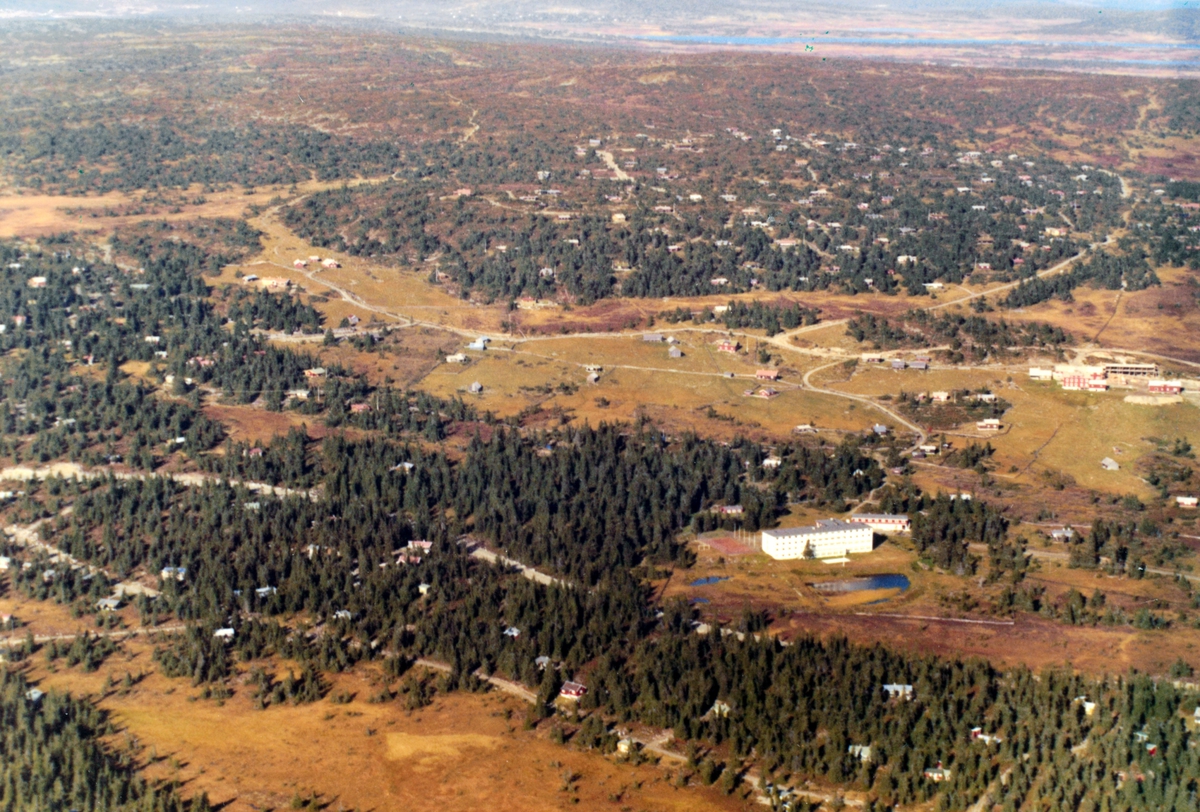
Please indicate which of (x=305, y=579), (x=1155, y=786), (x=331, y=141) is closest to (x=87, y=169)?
(x=331, y=141)

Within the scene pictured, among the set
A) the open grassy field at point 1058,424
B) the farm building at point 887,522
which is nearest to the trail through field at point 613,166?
the open grassy field at point 1058,424

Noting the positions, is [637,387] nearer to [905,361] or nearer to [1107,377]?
Answer: [905,361]

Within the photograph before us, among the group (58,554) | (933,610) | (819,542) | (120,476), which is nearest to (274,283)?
(120,476)

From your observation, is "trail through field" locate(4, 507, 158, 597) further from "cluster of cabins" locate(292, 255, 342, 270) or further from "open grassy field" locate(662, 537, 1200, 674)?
"cluster of cabins" locate(292, 255, 342, 270)

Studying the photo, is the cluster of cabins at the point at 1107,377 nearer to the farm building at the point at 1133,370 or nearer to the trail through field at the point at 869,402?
the farm building at the point at 1133,370

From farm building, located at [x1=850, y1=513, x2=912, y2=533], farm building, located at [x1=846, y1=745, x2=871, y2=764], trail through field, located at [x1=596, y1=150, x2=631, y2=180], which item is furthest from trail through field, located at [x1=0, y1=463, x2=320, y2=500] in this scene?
trail through field, located at [x1=596, y1=150, x2=631, y2=180]
